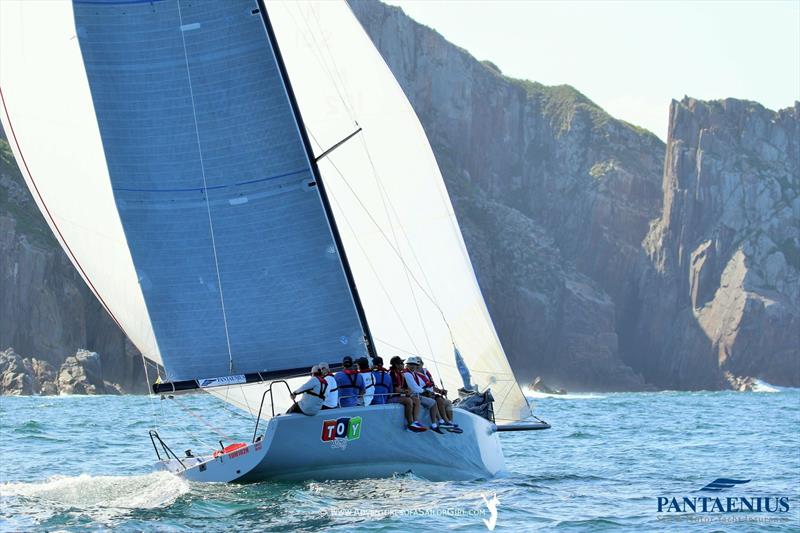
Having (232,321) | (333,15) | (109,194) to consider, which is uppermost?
(333,15)

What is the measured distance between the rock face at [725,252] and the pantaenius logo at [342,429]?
323 feet

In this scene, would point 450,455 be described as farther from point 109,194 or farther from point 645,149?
point 645,149

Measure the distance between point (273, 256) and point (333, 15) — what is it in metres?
3.41

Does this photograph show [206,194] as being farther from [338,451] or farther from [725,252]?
[725,252]

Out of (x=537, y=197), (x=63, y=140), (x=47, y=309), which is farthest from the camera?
(x=537, y=197)

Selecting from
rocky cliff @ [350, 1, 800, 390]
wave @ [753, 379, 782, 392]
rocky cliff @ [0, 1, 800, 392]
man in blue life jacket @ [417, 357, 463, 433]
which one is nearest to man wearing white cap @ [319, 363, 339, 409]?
man in blue life jacket @ [417, 357, 463, 433]

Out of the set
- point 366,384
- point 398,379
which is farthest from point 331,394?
point 398,379

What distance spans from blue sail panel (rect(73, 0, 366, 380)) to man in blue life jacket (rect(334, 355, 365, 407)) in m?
0.84

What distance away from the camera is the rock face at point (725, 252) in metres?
106

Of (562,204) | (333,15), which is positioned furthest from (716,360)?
(333,15)

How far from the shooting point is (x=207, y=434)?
25.8 metres

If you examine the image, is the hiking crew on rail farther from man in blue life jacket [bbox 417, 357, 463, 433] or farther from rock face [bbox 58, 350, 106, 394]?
rock face [bbox 58, 350, 106, 394]

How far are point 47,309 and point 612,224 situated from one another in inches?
2514

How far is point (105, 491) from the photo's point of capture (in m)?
13.2
